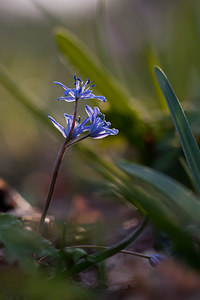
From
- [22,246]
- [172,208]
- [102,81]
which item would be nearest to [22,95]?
[102,81]

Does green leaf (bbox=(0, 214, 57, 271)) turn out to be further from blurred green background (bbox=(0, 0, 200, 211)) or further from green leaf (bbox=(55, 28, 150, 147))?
green leaf (bbox=(55, 28, 150, 147))

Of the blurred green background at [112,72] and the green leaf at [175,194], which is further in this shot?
the blurred green background at [112,72]

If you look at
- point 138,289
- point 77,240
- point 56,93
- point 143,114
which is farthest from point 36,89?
point 138,289

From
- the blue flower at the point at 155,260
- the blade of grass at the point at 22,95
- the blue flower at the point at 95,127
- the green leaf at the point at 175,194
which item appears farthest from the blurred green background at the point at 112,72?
the blue flower at the point at 155,260

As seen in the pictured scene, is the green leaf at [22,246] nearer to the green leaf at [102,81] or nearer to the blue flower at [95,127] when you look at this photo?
the blue flower at [95,127]

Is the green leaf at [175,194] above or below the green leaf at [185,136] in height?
below

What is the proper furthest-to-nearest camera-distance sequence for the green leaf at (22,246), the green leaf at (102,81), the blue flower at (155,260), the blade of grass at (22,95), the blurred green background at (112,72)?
the blurred green background at (112,72), the green leaf at (102,81), the blade of grass at (22,95), the blue flower at (155,260), the green leaf at (22,246)
